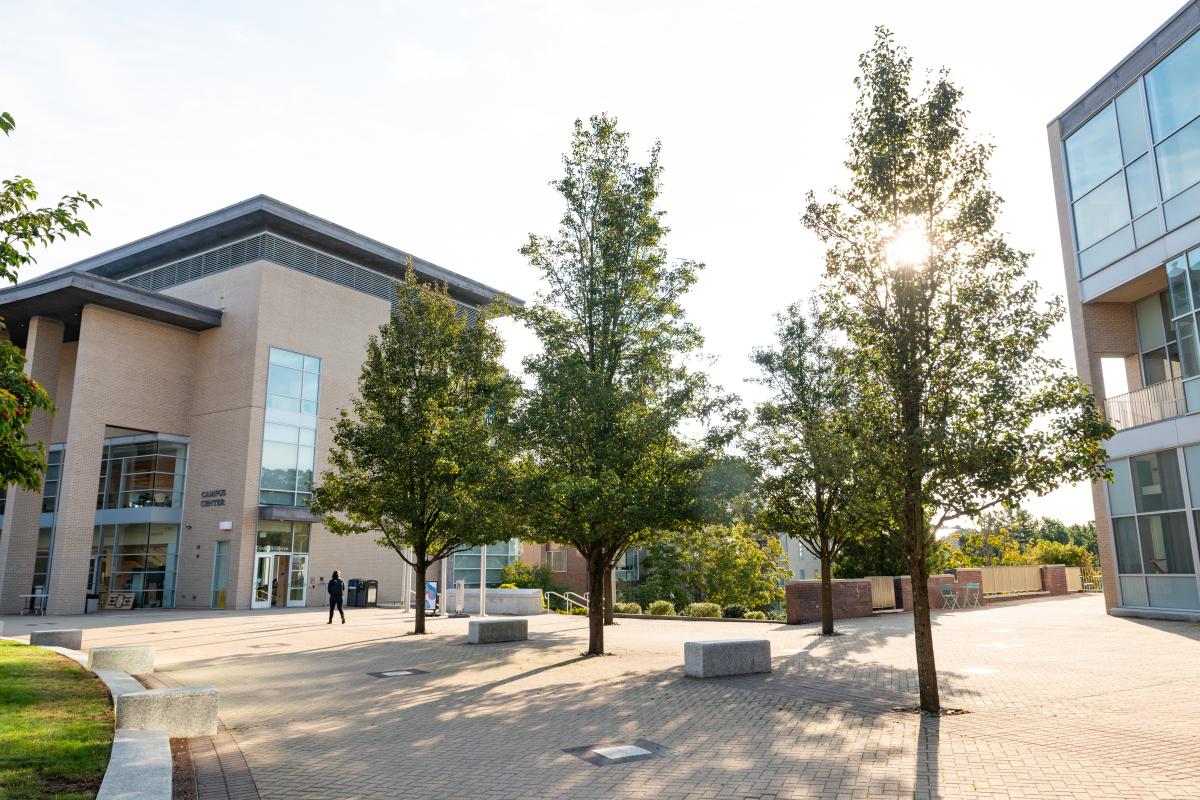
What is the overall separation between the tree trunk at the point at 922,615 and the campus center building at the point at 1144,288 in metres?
14.1

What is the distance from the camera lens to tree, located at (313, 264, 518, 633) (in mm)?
20672

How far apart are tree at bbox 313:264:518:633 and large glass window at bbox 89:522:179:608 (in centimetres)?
1660

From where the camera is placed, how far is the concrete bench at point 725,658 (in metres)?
12.6

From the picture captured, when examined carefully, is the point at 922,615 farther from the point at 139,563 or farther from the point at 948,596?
the point at 139,563

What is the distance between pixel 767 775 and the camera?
683 centimetres

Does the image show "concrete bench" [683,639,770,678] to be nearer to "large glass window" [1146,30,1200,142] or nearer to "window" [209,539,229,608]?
"large glass window" [1146,30,1200,142]

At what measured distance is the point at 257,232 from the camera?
35.8 m

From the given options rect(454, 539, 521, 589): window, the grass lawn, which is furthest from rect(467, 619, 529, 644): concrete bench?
rect(454, 539, 521, 589): window

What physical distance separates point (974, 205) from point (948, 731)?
6.18 meters

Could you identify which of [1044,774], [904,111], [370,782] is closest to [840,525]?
[904,111]

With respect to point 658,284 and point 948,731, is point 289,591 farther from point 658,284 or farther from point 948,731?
point 948,731

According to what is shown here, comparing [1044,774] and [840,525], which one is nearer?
[1044,774]

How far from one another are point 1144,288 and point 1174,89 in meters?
5.20

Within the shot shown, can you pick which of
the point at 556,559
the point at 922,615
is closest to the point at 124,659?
the point at 922,615
